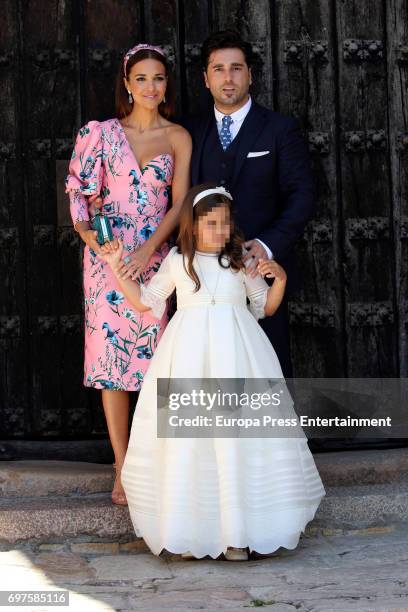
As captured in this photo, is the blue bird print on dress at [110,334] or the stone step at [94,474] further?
the stone step at [94,474]

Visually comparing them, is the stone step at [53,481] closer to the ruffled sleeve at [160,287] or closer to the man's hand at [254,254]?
the ruffled sleeve at [160,287]

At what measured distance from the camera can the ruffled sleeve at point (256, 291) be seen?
159 inches

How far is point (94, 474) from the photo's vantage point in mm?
4586

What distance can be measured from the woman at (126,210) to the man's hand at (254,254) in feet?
1.09

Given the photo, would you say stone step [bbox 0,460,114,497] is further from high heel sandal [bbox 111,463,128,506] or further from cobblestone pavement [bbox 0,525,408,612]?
cobblestone pavement [bbox 0,525,408,612]

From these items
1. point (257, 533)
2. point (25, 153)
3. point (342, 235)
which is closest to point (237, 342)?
point (257, 533)

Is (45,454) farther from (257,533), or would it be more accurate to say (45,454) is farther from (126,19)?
(126,19)

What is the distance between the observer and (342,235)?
5.03 metres

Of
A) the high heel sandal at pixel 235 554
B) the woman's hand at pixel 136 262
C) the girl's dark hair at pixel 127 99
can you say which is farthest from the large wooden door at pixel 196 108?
the high heel sandal at pixel 235 554

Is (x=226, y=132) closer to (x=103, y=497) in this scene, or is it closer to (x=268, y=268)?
(x=268, y=268)

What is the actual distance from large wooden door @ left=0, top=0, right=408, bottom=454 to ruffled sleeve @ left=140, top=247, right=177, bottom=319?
100 cm

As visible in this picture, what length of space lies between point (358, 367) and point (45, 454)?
1439mm

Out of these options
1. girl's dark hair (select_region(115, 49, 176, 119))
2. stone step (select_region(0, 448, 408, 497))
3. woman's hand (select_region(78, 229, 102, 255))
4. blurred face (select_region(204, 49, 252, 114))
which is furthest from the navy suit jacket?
stone step (select_region(0, 448, 408, 497))

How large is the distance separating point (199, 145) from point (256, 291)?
71 cm
